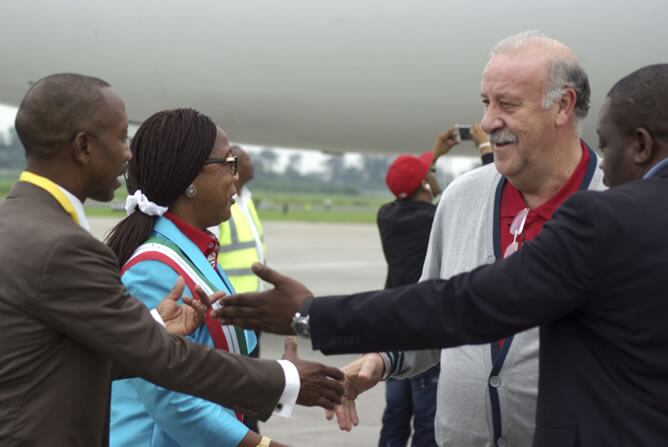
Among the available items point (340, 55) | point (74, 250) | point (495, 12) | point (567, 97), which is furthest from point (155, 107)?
point (74, 250)

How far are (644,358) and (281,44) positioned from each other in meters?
5.83

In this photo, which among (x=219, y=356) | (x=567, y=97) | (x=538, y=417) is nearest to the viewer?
(x=538, y=417)

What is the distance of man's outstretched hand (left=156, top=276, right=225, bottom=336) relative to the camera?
2498 millimetres

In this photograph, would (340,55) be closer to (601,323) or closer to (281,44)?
(281,44)

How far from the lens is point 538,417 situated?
7.21 feet

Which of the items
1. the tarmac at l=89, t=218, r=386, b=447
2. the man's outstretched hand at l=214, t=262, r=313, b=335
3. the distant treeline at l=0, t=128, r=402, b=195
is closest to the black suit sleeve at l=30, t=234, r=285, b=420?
the man's outstretched hand at l=214, t=262, r=313, b=335

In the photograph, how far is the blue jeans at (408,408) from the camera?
552 cm

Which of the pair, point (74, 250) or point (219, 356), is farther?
point (219, 356)

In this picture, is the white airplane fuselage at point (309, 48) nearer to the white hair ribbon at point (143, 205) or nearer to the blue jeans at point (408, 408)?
the blue jeans at point (408, 408)

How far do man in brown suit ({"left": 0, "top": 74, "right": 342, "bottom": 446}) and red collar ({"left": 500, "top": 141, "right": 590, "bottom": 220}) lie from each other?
948 millimetres

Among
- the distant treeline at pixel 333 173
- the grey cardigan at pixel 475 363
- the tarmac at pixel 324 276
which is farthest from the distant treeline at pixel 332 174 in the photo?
the grey cardigan at pixel 475 363

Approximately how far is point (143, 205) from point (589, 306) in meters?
1.34

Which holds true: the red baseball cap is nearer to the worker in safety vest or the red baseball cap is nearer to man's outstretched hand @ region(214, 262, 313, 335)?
the worker in safety vest

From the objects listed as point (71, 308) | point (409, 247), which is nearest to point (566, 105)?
point (71, 308)
